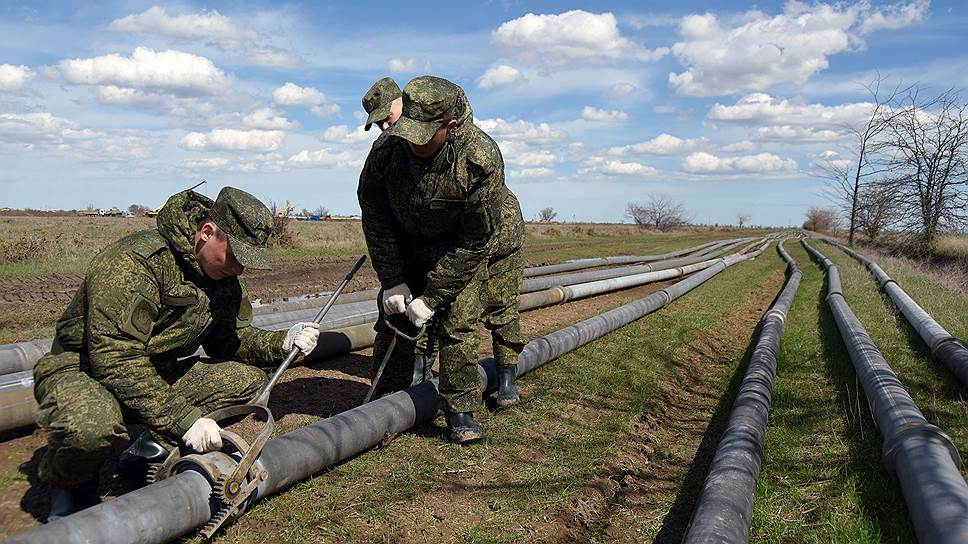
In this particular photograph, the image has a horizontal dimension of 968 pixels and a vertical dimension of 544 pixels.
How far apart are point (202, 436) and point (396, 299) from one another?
1454mm

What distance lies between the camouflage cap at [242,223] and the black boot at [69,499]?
4.08ft

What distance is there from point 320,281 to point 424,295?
9195mm

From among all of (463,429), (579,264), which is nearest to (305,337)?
(463,429)

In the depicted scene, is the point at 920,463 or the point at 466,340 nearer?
the point at 920,463

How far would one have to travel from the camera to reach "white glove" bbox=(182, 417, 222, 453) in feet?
9.71

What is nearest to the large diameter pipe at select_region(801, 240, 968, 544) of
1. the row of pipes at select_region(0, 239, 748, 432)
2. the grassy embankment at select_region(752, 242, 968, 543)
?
the grassy embankment at select_region(752, 242, 968, 543)

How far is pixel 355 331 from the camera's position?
253 inches

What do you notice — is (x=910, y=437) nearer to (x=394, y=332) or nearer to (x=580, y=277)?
(x=394, y=332)

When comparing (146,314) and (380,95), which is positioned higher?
(380,95)

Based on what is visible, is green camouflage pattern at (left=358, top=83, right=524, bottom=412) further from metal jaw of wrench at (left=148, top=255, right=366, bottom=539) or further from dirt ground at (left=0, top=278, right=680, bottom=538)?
metal jaw of wrench at (left=148, top=255, right=366, bottom=539)

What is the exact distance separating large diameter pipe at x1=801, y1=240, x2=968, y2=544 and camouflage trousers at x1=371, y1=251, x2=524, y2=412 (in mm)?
2286

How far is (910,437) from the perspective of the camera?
3363mm

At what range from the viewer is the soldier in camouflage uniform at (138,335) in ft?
9.43

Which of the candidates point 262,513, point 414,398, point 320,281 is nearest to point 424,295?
point 414,398
